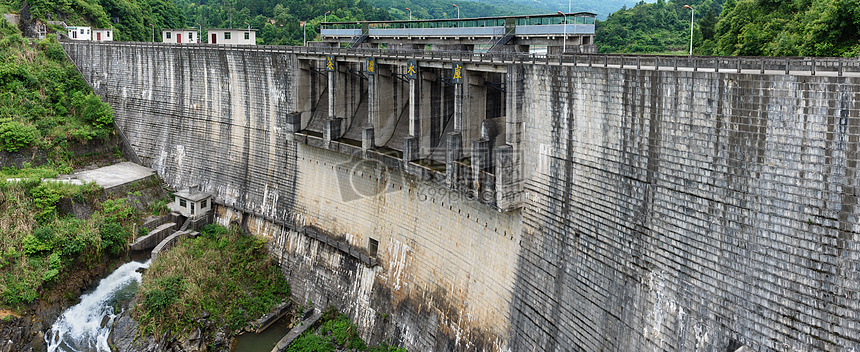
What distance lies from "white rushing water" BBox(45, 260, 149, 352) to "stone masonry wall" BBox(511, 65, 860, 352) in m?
18.7

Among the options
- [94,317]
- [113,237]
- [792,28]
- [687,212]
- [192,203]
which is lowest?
[94,317]

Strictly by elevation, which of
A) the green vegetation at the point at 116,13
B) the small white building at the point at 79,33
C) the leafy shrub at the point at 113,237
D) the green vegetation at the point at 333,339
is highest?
the green vegetation at the point at 116,13

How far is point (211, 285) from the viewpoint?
99.3ft

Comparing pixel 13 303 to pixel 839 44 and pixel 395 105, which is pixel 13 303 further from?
pixel 839 44

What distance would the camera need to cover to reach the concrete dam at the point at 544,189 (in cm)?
1459

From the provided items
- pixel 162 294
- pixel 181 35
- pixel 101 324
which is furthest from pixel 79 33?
pixel 162 294

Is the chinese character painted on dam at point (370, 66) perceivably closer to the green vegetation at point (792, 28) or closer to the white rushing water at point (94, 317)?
the white rushing water at point (94, 317)

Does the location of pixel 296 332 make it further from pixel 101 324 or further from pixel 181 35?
pixel 181 35

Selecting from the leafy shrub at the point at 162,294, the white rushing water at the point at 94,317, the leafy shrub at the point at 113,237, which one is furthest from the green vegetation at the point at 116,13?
the leafy shrub at the point at 162,294

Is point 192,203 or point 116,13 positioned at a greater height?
point 116,13

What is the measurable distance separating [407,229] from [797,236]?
1650cm

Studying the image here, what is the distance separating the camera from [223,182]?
37.0m

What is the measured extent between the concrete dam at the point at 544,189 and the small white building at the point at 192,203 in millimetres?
759

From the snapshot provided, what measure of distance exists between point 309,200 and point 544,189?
15342 millimetres
